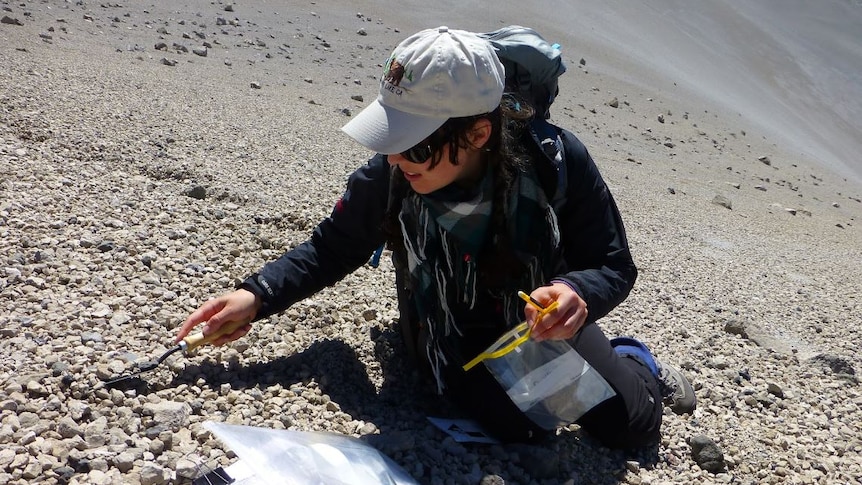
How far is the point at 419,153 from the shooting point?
245 cm

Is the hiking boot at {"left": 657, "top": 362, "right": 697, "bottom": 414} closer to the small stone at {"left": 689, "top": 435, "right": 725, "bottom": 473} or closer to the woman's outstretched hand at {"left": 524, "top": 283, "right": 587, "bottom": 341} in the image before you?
the small stone at {"left": 689, "top": 435, "right": 725, "bottom": 473}

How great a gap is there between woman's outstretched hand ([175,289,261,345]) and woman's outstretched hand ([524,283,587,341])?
3.35 ft

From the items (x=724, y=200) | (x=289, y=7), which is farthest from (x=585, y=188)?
(x=289, y=7)

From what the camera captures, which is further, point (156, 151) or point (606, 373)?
point (156, 151)

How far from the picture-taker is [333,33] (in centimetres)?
1388

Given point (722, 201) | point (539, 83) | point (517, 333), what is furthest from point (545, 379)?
point (722, 201)

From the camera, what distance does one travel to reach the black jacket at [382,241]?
103 inches

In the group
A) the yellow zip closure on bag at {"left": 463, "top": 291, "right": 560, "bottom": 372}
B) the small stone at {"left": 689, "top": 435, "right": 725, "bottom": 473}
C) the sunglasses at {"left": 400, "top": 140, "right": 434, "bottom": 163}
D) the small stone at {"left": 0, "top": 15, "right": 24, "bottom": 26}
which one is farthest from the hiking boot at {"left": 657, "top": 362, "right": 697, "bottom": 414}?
the small stone at {"left": 0, "top": 15, "right": 24, "bottom": 26}

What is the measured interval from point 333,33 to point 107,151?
9.58 m

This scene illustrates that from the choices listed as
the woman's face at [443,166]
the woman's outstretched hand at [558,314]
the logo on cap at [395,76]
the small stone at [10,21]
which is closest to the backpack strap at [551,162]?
the woman's face at [443,166]

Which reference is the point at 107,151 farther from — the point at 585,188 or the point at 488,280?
the point at 585,188

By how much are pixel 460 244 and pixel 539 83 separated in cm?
63

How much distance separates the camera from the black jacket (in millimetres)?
2615

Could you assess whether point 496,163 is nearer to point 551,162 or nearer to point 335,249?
point 551,162
